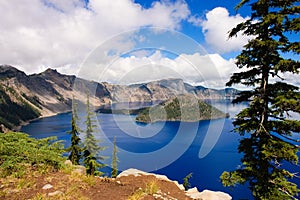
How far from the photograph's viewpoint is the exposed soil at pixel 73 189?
760 centimetres

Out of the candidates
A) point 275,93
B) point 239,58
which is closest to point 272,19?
point 239,58

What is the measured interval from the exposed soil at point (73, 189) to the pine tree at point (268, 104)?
12.7 ft

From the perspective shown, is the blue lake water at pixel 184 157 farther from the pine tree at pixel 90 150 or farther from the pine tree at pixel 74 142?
the pine tree at pixel 74 142

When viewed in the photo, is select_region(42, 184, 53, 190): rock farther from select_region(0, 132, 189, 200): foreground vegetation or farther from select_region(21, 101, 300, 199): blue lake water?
select_region(21, 101, 300, 199): blue lake water

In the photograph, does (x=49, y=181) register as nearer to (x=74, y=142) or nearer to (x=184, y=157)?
(x=74, y=142)

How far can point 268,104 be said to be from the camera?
9961 millimetres

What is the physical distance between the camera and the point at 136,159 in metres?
85.1

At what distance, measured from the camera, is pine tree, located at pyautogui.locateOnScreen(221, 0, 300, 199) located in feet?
29.6

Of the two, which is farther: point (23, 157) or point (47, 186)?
point (23, 157)

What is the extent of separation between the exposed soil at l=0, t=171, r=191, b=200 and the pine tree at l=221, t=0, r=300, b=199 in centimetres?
387

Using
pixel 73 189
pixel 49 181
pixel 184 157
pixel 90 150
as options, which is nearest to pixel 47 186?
pixel 49 181

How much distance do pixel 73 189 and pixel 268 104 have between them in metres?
9.57

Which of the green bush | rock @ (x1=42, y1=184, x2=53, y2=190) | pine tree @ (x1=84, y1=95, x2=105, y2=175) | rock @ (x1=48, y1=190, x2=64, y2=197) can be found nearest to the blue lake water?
pine tree @ (x1=84, y1=95, x2=105, y2=175)

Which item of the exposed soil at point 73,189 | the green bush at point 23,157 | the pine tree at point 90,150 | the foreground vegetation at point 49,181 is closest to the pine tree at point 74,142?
the pine tree at point 90,150
